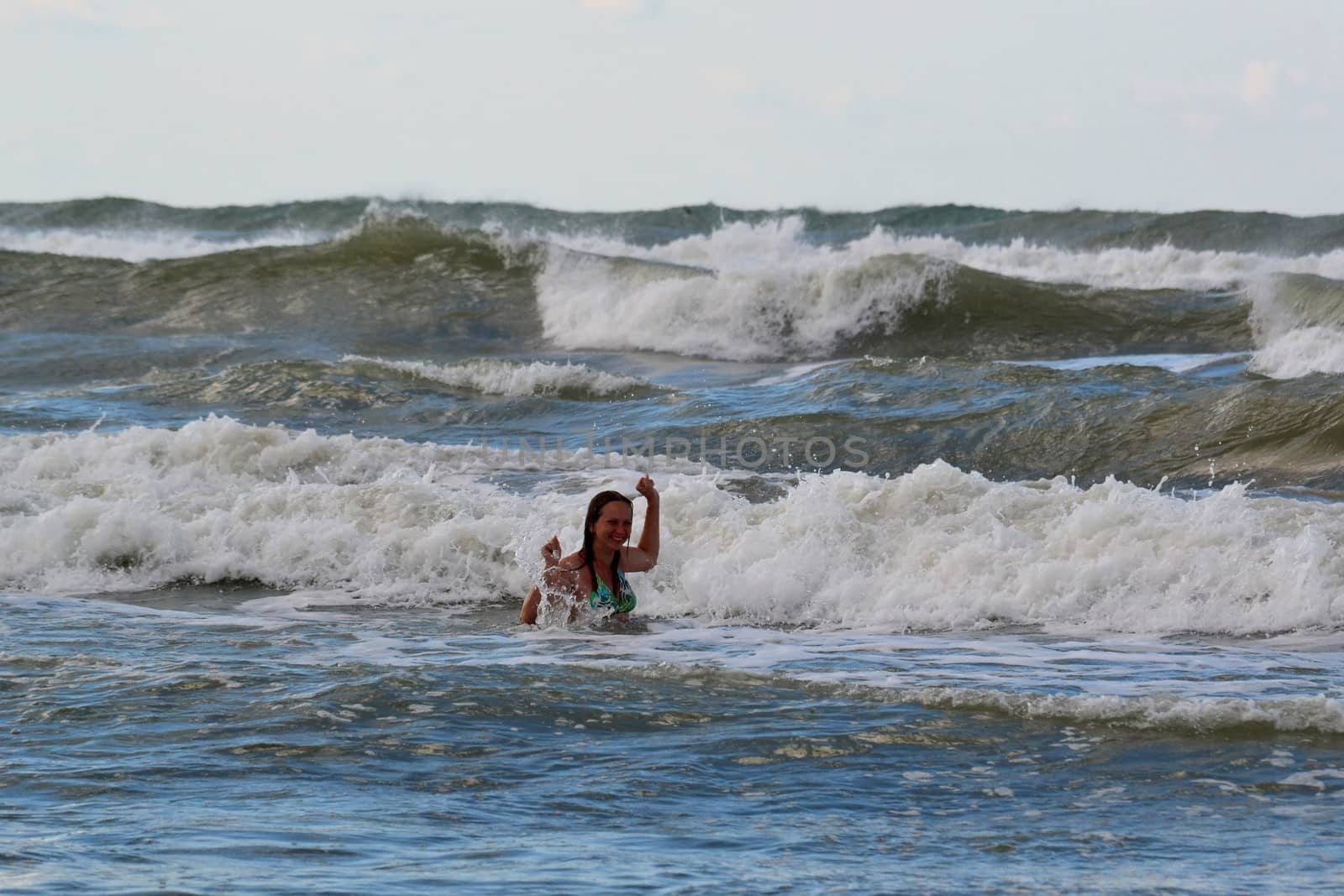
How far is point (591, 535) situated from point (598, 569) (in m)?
0.21

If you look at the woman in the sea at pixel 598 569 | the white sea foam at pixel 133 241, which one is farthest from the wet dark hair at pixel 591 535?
the white sea foam at pixel 133 241

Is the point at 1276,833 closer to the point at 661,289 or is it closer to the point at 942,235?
the point at 661,289

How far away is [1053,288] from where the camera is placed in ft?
70.9

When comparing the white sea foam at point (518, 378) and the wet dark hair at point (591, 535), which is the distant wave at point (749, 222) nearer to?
the white sea foam at point (518, 378)

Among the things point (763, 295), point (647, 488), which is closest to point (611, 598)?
point (647, 488)

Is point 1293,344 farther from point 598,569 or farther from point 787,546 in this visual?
point 598,569

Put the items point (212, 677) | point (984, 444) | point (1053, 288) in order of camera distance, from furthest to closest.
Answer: point (1053, 288) → point (984, 444) → point (212, 677)

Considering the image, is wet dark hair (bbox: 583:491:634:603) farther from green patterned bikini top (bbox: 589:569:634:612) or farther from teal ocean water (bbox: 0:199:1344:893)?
teal ocean water (bbox: 0:199:1344:893)

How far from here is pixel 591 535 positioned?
8125mm

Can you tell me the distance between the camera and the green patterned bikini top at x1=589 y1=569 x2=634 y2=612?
8.20 meters

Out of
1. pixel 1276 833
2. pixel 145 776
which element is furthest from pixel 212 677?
pixel 1276 833

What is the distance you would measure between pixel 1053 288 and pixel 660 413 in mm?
8494

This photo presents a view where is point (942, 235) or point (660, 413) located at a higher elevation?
point (942, 235)

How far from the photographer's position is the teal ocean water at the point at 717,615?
487cm
